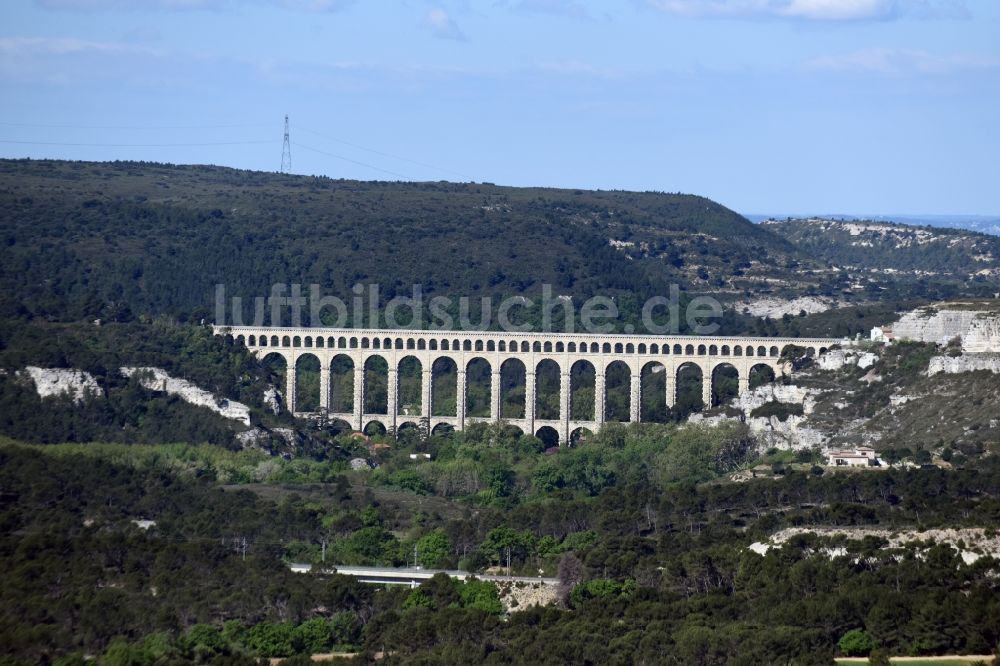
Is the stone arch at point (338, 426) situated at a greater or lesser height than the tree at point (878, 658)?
greater

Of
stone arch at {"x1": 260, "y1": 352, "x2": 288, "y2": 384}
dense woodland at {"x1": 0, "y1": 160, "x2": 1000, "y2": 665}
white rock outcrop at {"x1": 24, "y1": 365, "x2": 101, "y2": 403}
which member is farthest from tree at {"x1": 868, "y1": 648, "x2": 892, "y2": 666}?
stone arch at {"x1": 260, "y1": 352, "x2": 288, "y2": 384}

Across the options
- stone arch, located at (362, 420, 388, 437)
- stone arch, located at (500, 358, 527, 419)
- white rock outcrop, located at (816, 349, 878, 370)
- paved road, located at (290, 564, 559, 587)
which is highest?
white rock outcrop, located at (816, 349, 878, 370)

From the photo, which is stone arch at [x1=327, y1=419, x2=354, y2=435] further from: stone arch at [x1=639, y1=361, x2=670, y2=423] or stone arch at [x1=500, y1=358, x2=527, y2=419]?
stone arch at [x1=639, y1=361, x2=670, y2=423]

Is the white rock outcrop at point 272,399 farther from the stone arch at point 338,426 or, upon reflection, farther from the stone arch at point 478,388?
the stone arch at point 478,388

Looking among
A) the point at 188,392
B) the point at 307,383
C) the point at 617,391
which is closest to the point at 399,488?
the point at 188,392

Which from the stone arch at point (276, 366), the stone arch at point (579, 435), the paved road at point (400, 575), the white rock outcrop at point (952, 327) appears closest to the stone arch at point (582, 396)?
the stone arch at point (579, 435)

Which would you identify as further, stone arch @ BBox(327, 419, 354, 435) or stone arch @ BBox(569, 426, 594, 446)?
stone arch @ BBox(327, 419, 354, 435)

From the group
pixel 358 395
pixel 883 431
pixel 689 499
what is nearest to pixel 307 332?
pixel 358 395
